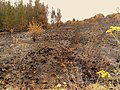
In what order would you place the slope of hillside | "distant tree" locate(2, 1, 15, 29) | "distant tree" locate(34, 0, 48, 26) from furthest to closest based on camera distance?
"distant tree" locate(34, 0, 48, 26), "distant tree" locate(2, 1, 15, 29), the slope of hillside

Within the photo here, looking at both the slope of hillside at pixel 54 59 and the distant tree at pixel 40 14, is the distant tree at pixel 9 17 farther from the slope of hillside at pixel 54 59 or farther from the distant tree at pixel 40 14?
the slope of hillside at pixel 54 59

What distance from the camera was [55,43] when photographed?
1287cm

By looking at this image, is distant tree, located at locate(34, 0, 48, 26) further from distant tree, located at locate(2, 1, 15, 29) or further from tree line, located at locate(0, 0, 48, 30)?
distant tree, located at locate(2, 1, 15, 29)

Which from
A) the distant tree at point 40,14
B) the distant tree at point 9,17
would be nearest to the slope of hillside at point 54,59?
the distant tree at point 9,17

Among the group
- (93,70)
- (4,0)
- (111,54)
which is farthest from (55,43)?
(4,0)

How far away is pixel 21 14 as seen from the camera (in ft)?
57.4

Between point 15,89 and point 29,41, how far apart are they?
581cm

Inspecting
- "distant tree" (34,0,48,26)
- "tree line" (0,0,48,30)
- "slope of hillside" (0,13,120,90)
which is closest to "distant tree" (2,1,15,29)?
"tree line" (0,0,48,30)

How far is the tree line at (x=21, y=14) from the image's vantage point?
1711cm

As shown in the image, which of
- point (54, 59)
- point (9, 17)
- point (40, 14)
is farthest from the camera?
point (40, 14)

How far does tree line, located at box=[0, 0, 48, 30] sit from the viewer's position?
17109 mm

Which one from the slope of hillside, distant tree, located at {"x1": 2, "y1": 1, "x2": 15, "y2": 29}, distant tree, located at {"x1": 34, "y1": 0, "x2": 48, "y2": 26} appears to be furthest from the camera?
distant tree, located at {"x1": 34, "y1": 0, "x2": 48, "y2": 26}

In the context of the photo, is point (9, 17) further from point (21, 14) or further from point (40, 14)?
point (40, 14)

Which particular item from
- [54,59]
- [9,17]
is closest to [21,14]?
[9,17]
